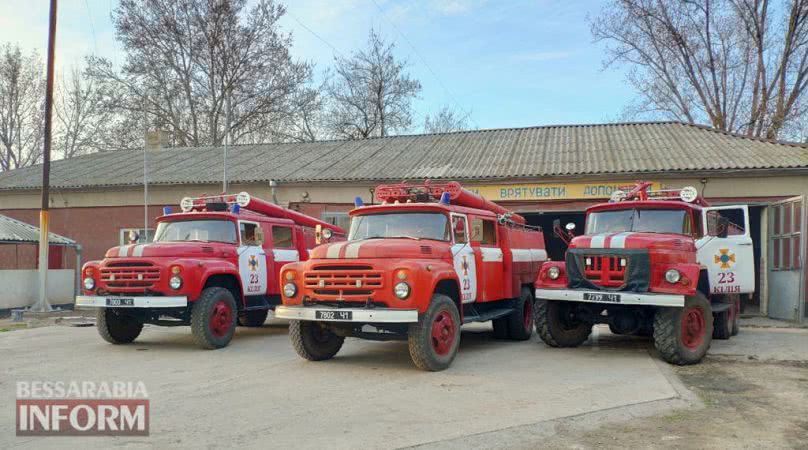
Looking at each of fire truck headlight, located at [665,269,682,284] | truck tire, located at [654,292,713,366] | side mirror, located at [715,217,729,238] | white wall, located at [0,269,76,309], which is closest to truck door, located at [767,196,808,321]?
side mirror, located at [715,217,729,238]

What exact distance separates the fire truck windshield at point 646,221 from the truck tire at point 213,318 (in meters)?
5.93

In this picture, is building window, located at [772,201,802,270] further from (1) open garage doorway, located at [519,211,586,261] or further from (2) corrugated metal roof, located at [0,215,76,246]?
(2) corrugated metal roof, located at [0,215,76,246]

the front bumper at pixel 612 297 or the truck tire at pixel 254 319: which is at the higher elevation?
the front bumper at pixel 612 297

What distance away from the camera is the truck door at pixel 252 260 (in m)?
11.2

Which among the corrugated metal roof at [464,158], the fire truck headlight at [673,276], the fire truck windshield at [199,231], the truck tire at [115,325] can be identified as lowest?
the truck tire at [115,325]

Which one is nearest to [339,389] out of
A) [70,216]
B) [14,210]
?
[70,216]

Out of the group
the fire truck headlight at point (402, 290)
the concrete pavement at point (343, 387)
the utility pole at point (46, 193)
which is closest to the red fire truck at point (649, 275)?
the concrete pavement at point (343, 387)

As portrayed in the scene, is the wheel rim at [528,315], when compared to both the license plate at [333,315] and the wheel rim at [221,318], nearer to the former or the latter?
the license plate at [333,315]

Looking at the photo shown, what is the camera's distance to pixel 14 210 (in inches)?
912

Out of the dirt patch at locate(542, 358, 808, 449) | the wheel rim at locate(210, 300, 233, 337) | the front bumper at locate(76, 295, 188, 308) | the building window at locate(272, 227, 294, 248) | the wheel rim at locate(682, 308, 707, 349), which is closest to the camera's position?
the dirt patch at locate(542, 358, 808, 449)

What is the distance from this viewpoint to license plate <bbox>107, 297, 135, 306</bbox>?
9648 millimetres

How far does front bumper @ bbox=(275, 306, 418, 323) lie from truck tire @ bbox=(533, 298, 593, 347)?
10.1 ft

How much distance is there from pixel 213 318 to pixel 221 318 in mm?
178

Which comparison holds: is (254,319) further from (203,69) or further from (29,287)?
(203,69)
